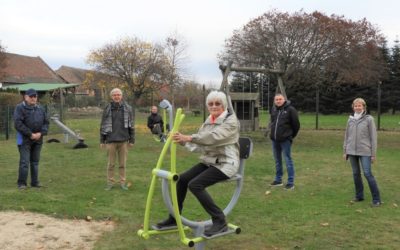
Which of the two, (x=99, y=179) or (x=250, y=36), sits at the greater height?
(x=250, y=36)

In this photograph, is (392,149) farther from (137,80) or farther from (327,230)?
(137,80)

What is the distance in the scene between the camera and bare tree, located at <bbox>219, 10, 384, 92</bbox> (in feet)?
57.3

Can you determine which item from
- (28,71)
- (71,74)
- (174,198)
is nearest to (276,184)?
(174,198)

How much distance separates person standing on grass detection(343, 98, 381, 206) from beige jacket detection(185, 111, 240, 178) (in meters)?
3.46

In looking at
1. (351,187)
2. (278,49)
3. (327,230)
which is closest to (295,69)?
(278,49)

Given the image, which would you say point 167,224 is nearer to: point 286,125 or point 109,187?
point 109,187

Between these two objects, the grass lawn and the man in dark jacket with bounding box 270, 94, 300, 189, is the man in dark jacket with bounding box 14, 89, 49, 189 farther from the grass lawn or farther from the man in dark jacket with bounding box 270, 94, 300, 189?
the man in dark jacket with bounding box 270, 94, 300, 189

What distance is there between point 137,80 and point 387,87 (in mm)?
23326

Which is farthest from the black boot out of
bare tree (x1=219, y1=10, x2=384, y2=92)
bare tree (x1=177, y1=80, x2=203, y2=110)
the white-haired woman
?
bare tree (x1=177, y1=80, x2=203, y2=110)

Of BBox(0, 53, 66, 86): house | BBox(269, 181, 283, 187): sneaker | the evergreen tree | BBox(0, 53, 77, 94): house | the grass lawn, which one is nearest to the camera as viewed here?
the grass lawn

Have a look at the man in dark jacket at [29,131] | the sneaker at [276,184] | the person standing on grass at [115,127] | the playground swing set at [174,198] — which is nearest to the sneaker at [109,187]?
the person standing on grass at [115,127]

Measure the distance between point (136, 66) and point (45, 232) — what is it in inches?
1626

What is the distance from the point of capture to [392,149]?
51.5 feet

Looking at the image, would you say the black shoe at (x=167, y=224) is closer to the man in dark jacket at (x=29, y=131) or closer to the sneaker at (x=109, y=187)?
the sneaker at (x=109, y=187)
